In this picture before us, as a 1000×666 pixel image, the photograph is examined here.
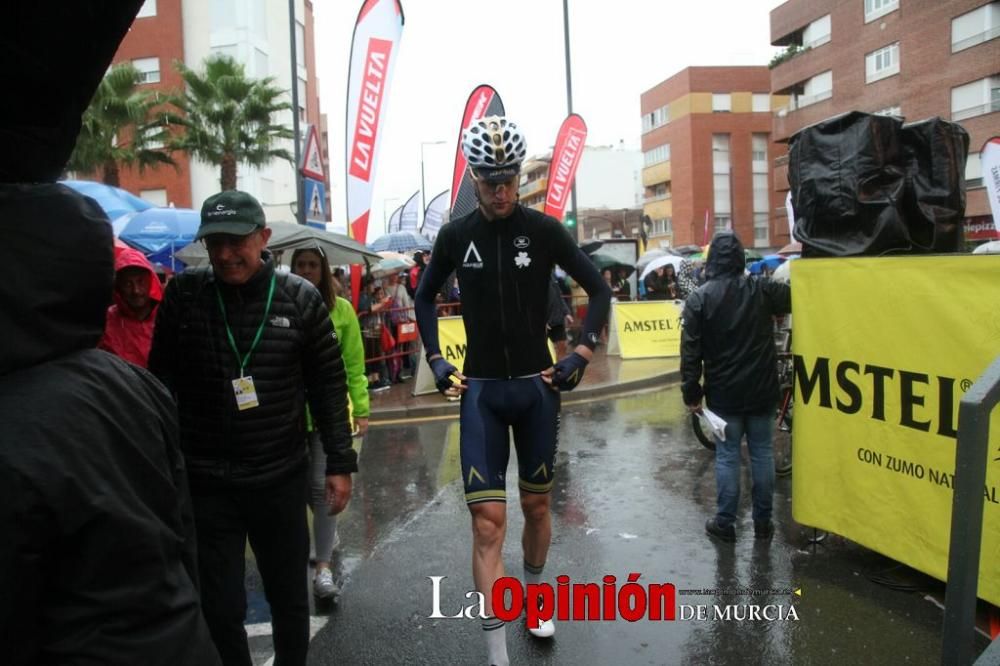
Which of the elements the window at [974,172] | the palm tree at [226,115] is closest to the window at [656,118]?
the window at [974,172]

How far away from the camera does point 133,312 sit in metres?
3.86

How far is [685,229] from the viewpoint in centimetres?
6994

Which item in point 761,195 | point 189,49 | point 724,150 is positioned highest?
point 189,49

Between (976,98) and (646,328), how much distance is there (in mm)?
31029

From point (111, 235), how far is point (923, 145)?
14.4 ft

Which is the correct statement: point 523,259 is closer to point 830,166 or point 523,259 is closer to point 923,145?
point 830,166

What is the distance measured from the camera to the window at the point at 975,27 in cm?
3525

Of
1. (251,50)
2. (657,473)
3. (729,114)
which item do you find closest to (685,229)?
(729,114)

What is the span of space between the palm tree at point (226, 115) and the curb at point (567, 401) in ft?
69.0

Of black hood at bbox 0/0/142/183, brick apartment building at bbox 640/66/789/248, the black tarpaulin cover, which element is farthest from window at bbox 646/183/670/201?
black hood at bbox 0/0/142/183

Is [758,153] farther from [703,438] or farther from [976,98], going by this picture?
[703,438]

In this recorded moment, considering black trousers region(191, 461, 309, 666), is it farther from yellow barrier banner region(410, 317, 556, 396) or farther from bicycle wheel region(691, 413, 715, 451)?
yellow barrier banner region(410, 317, 556, 396)

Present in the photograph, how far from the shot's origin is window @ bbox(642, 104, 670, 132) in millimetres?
73125

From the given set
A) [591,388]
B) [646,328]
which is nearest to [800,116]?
[646,328]
